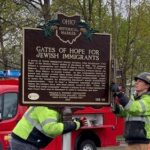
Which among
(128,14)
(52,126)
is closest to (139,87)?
(52,126)

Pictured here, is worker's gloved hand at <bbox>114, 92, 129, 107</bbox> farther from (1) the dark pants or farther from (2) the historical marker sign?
(1) the dark pants

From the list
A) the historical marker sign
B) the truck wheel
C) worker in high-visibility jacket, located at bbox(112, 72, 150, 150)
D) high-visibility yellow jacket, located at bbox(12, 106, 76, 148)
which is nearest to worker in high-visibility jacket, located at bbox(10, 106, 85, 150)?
high-visibility yellow jacket, located at bbox(12, 106, 76, 148)

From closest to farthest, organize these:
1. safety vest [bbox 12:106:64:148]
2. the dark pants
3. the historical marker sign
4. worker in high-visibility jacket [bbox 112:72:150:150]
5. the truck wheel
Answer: safety vest [bbox 12:106:64:148] < the dark pants < the historical marker sign < worker in high-visibility jacket [bbox 112:72:150:150] < the truck wheel

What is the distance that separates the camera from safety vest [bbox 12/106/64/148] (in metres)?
6.72

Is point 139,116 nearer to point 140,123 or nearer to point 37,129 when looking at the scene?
point 140,123

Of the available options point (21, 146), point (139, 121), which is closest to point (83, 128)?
point (139, 121)

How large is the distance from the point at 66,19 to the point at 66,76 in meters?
0.75

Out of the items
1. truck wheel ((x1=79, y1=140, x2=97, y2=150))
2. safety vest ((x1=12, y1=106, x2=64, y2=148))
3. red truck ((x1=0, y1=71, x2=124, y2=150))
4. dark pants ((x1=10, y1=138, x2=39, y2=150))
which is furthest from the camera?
truck wheel ((x1=79, y1=140, x2=97, y2=150))

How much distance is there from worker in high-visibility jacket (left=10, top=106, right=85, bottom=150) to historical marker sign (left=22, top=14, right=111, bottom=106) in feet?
1.32

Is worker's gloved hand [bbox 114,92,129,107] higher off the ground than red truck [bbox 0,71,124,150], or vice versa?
worker's gloved hand [bbox 114,92,129,107]

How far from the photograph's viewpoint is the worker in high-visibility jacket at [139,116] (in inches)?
311

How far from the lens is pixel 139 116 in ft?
26.6

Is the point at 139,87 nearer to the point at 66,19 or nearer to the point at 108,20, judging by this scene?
the point at 66,19

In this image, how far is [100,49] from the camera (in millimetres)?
7855
